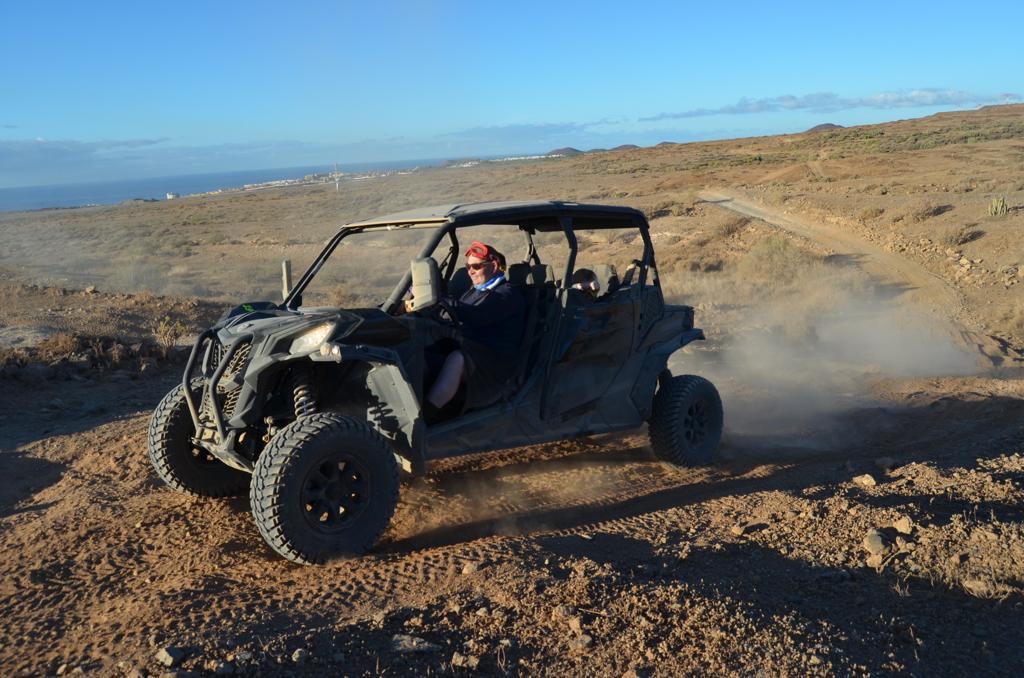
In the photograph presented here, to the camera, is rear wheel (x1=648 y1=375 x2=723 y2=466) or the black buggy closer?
the black buggy

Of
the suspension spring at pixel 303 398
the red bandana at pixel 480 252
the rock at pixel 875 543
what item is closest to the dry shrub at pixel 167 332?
the red bandana at pixel 480 252

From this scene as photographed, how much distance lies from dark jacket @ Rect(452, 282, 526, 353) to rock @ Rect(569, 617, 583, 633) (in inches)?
84.3

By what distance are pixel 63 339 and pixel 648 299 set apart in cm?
722

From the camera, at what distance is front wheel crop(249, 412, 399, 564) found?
14.9 ft

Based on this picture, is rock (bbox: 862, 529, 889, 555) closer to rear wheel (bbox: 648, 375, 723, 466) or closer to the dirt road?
the dirt road

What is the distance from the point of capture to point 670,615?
3943mm

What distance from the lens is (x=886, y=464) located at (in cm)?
680

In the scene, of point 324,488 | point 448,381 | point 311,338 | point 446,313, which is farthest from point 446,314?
point 324,488

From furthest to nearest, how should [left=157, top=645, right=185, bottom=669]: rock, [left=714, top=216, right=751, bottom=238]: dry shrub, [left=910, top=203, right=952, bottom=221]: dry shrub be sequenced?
1. [left=714, top=216, right=751, bottom=238]: dry shrub
2. [left=910, top=203, right=952, bottom=221]: dry shrub
3. [left=157, top=645, right=185, bottom=669]: rock

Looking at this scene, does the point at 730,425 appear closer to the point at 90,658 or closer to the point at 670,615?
the point at 670,615

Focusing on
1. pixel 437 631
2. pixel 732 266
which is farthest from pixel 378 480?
pixel 732 266

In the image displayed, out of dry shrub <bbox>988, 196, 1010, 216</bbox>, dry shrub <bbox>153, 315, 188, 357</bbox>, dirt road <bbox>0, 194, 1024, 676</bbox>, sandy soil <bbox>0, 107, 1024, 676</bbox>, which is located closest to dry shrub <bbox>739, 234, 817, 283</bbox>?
sandy soil <bbox>0, 107, 1024, 676</bbox>

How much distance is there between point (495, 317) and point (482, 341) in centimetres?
19

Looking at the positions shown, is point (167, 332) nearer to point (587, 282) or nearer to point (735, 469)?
point (587, 282)
